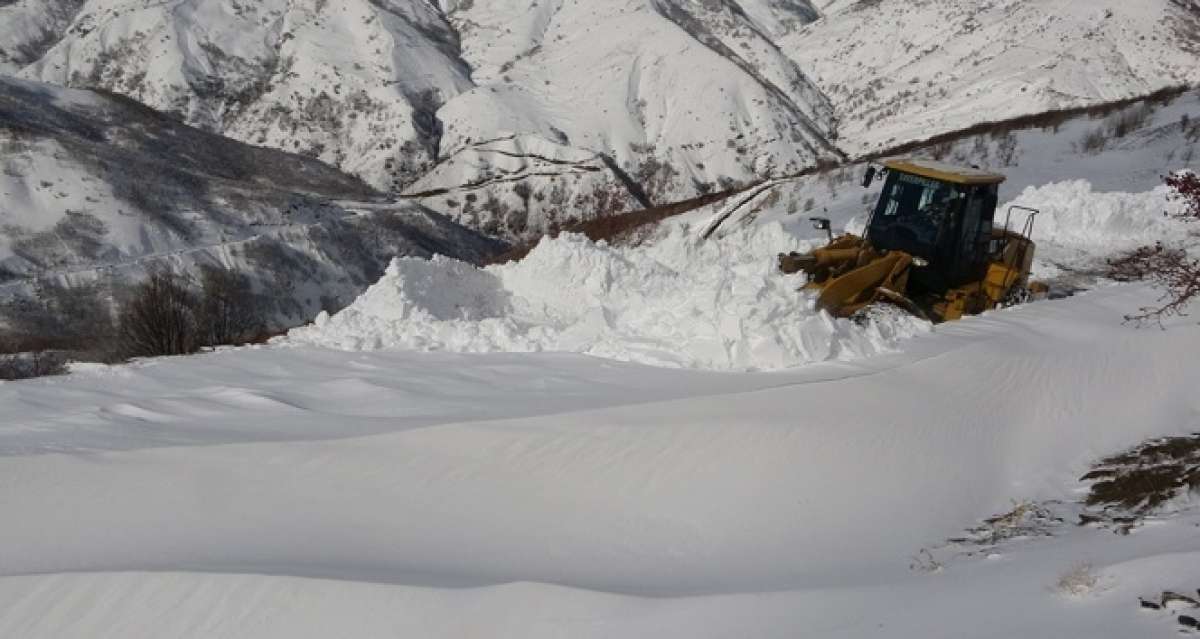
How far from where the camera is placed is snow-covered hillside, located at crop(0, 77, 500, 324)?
3120 cm

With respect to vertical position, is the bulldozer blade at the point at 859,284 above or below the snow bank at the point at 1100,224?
below

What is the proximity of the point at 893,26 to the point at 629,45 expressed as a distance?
20.8m

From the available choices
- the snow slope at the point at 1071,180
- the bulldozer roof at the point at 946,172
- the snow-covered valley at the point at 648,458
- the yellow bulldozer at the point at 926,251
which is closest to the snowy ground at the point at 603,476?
the snow-covered valley at the point at 648,458

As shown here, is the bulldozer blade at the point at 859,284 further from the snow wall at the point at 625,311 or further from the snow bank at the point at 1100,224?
the snow bank at the point at 1100,224

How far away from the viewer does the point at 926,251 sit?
1080 cm

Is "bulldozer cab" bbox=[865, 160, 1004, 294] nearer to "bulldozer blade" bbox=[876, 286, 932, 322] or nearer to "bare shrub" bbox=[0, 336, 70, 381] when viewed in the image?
"bulldozer blade" bbox=[876, 286, 932, 322]

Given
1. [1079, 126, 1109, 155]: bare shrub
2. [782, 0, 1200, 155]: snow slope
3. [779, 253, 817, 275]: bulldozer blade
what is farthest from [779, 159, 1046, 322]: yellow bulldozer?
[782, 0, 1200, 155]: snow slope

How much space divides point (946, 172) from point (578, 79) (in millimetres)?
53910

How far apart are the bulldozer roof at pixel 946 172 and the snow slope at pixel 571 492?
2126mm

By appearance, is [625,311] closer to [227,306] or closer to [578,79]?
[227,306]

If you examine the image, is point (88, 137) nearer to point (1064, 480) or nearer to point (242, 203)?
point (242, 203)

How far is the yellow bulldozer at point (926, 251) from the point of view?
10.2m

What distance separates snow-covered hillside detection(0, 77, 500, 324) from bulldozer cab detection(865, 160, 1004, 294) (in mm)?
25052

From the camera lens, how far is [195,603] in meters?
4.83
